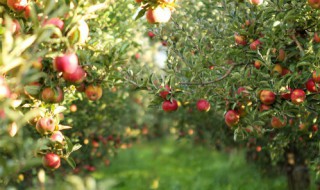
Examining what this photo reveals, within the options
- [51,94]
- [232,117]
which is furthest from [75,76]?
[232,117]

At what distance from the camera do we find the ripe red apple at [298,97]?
11.6 feet

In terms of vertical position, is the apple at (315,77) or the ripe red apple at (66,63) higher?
the ripe red apple at (66,63)

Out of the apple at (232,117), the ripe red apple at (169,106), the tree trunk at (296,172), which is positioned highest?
the ripe red apple at (169,106)

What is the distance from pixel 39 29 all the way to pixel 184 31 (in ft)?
8.74

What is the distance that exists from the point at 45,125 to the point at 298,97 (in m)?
1.93

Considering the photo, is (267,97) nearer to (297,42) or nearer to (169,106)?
(297,42)

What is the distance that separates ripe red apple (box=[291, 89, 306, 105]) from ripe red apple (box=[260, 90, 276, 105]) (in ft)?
0.51

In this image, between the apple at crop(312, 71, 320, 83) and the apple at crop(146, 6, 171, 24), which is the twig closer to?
the apple at crop(312, 71, 320, 83)

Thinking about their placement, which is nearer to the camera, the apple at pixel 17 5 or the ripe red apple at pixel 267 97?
the apple at pixel 17 5

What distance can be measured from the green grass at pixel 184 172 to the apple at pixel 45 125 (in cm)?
389

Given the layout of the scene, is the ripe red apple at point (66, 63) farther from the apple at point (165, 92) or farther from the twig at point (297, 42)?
the twig at point (297, 42)

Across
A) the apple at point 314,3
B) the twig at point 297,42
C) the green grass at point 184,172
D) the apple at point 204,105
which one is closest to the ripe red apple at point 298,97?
the twig at point 297,42

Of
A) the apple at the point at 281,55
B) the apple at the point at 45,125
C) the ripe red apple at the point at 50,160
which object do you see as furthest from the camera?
the apple at the point at 281,55

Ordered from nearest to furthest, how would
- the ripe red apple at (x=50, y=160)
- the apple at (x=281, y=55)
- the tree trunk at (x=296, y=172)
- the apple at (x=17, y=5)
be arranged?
the apple at (x=17, y=5) < the ripe red apple at (x=50, y=160) < the apple at (x=281, y=55) < the tree trunk at (x=296, y=172)
